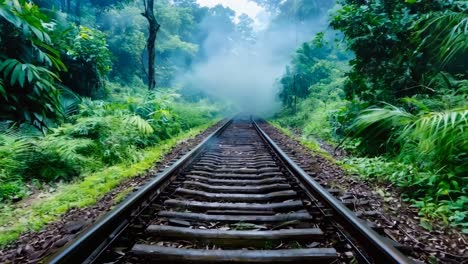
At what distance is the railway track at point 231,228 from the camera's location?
73.3 inches

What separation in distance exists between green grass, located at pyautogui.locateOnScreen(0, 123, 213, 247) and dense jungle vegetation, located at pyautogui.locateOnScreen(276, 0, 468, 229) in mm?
3689

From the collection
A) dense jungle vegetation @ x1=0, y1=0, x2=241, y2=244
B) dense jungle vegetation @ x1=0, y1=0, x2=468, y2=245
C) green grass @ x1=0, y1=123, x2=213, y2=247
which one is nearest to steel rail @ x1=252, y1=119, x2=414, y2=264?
dense jungle vegetation @ x1=0, y1=0, x2=468, y2=245

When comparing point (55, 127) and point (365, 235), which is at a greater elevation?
point (55, 127)

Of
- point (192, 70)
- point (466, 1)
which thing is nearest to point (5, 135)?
point (466, 1)

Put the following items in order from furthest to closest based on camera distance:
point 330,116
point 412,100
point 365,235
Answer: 1. point 330,116
2. point 412,100
3. point 365,235

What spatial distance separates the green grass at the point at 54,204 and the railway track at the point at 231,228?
2.91 feet

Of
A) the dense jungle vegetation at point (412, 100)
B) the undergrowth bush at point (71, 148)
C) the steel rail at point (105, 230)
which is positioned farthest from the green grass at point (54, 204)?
the dense jungle vegetation at point (412, 100)

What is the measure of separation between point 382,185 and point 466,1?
3.90 meters

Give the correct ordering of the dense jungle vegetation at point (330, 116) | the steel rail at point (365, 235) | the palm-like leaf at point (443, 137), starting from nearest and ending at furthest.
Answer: the steel rail at point (365, 235), the palm-like leaf at point (443, 137), the dense jungle vegetation at point (330, 116)

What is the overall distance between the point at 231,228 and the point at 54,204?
91.6 inches

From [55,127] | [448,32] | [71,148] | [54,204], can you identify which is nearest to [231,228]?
[54,204]

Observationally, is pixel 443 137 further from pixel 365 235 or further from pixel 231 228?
pixel 231 228

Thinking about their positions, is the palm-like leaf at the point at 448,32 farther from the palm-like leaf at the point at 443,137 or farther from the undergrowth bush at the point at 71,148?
the undergrowth bush at the point at 71,148

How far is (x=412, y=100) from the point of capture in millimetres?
4090
